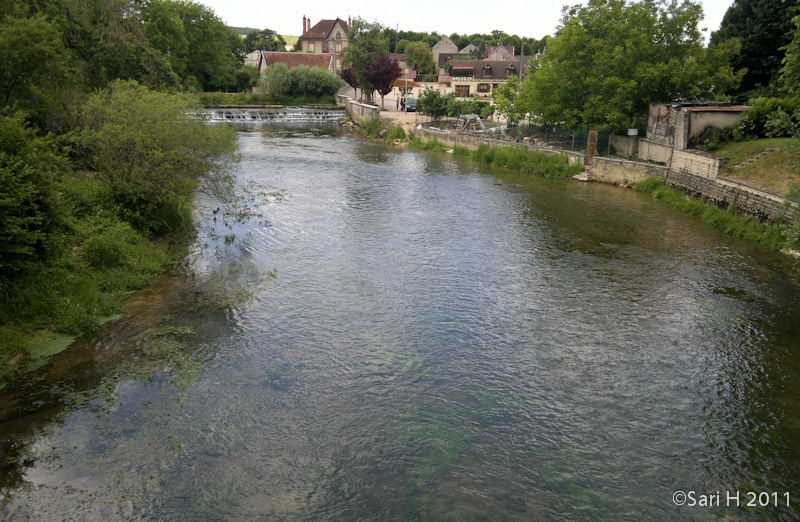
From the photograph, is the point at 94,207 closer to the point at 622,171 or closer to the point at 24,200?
the point at 24,200

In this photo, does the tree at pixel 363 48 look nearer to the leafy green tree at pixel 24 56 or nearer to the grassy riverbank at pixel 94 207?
the grassy riverbank at pixel 94 207

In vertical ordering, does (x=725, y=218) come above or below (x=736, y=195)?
below

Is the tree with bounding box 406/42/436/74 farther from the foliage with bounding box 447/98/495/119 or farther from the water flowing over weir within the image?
the foliage with bounding box 447/98/495/119

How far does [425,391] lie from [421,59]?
102226mm

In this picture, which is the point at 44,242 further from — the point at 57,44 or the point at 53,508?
the point at 57,44

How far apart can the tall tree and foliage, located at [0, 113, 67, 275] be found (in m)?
35.4

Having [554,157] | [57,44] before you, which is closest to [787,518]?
[57,44]

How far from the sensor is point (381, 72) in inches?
2534

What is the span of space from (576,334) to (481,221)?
10417 mm

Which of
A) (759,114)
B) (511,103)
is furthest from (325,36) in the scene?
(759,114)

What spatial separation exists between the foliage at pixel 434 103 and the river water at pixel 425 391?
31.8 meters

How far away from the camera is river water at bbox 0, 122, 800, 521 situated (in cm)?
846

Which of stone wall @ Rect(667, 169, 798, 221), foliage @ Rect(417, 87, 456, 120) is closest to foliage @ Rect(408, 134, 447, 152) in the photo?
foliage @ Rect(417, 87, 456, 120)

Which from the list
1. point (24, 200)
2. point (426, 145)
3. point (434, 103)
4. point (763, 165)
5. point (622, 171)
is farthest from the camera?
point (434, 103)
